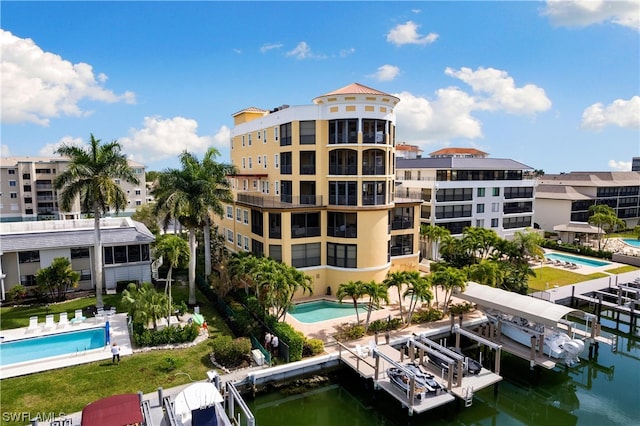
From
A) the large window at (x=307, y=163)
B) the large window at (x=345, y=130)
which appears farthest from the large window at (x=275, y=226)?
the large window at (x=345, y=130)

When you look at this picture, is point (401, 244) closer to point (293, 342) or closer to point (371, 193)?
point (371, 193)

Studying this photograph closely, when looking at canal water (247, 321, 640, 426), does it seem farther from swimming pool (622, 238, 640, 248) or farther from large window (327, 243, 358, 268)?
swimming pool (622, 238, 640, 248)

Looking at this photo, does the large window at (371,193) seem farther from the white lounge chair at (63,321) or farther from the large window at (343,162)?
the white lounge chair at (63,321)

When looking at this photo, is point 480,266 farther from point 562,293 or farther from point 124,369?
point 124,369

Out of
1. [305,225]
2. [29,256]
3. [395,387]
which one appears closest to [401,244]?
[305,225]

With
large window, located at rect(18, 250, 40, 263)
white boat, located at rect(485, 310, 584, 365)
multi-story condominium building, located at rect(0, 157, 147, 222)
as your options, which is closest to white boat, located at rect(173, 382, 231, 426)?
white boat, located at rect(485, 310, 584, 365)

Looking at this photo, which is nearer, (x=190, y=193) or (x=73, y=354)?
(x=73, y=354)

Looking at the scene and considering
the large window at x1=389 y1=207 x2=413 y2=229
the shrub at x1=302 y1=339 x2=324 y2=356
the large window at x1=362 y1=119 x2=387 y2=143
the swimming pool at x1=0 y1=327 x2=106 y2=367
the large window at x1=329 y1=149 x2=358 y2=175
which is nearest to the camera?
the swimming pool at x1=0 y1=327 x2=106 y2=367
